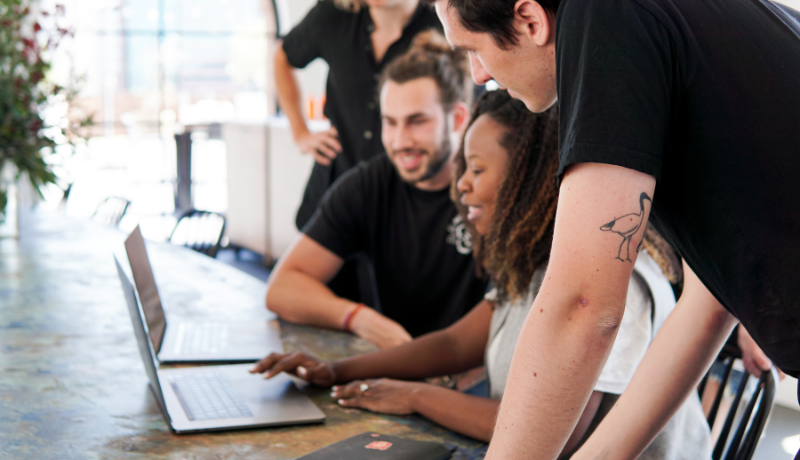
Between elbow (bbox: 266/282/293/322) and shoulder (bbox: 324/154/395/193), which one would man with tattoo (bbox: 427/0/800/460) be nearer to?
elbow (bbox: 266/282/293/322)

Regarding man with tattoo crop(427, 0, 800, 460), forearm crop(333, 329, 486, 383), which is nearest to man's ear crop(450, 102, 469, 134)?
forearm crop(333, 329, 486, 383)

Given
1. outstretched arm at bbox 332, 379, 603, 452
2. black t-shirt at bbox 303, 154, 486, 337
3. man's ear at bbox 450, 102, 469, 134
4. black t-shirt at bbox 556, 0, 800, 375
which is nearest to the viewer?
black t-shirt at bbox 556, 0, 800, 375

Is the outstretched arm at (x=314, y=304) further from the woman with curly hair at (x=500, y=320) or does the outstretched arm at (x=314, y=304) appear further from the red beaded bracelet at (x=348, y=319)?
the woman with curly hair at (x=500, y=320)

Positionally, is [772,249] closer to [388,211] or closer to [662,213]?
[662,213]

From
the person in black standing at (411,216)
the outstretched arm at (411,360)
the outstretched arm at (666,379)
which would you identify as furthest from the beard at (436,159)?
the outstretched arm at (666,379)

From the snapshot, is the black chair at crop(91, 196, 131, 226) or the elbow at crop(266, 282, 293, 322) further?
the black chair at crop(91, 196, 131, 226)

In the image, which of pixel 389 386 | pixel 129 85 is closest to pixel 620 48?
pixel 389 386

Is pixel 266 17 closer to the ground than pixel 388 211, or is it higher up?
higher up

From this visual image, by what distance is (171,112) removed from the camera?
25.5 feet

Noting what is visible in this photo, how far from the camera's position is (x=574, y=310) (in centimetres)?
64

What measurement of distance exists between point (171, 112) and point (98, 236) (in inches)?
215

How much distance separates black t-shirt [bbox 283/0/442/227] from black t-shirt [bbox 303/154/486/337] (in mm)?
404

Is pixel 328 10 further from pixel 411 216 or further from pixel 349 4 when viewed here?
pixel 411 216

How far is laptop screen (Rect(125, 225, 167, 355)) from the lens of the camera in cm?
129
